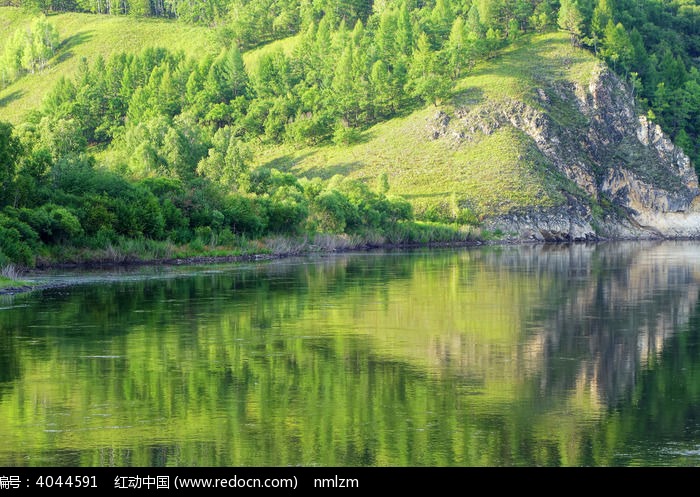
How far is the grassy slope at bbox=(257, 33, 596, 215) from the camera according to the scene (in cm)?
16000

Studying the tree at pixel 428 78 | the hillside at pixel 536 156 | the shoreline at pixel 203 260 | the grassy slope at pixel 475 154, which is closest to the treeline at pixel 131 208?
the shoreline at pixel 203 260

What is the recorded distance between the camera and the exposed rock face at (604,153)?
175 metres

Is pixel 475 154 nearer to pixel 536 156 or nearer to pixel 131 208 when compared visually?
pixel 536 156

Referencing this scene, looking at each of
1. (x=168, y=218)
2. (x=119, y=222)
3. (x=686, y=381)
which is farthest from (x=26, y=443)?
(x=168, y=218)

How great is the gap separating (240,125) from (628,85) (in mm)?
74027

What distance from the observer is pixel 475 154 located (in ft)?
561

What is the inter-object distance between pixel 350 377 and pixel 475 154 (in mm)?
144384

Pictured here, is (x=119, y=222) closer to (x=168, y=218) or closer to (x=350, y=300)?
(x=168, y=218)

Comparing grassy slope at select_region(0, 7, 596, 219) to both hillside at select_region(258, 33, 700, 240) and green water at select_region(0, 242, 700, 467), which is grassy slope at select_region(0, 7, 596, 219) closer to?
hillside at select_region(258, 33, 700, 240)

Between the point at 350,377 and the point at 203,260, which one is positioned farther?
the point at 203,260

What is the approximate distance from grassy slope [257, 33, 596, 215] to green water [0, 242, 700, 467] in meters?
104
